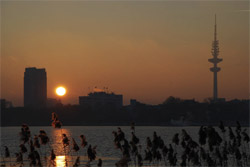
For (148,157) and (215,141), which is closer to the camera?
(215,141)

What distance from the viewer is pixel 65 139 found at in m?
48.3

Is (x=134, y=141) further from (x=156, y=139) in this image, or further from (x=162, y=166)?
(x=162, y=166)

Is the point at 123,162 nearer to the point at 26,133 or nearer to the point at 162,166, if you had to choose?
the point at 26,133

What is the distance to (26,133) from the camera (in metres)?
44.9

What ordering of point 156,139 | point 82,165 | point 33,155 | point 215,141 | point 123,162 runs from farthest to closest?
1. point 82,165
2. point 156,139
3. point 215,141
4. point 33,155
5. point 123,162

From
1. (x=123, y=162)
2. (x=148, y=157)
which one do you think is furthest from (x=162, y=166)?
(x=123, y=162)

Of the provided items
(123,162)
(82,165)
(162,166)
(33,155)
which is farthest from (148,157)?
(82,165)

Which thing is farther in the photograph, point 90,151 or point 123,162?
point 90,151

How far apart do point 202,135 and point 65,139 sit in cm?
1277

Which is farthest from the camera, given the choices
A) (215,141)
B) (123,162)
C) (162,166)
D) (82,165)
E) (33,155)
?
(82,165)

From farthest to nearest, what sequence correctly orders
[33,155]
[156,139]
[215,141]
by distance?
[156,139] < [215,141] < [33,155]

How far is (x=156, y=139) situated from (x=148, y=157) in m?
1.98

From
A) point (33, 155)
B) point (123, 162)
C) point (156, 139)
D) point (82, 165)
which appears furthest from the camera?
point (82, 165)

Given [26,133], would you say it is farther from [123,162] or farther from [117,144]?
[123,162]
